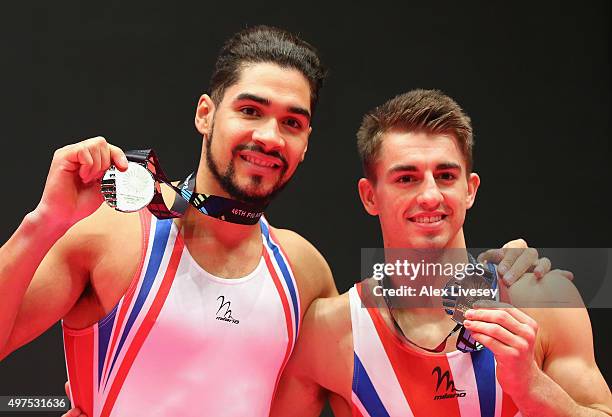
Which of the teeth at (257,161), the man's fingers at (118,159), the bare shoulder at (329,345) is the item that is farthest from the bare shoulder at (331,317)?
the man's fingers at (118,159)

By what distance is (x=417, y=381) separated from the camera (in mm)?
2311

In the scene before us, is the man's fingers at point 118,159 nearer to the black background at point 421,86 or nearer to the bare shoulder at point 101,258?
the bare shoulder at point 101,258

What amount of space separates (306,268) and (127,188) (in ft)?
2.67

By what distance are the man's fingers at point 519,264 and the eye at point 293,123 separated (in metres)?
0.80

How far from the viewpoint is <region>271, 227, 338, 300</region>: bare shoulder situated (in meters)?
2.48

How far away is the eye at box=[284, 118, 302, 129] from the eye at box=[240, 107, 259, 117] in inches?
4.1

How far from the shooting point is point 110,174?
1917 mm

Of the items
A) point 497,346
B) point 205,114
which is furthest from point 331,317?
point 205,114

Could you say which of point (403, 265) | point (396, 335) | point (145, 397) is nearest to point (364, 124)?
point (403, 265)

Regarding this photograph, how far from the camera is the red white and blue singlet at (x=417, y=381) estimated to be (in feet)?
7.43

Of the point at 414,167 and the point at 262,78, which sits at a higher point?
the point at 262,78

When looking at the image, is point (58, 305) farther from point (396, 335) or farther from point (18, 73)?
point (18, 73)

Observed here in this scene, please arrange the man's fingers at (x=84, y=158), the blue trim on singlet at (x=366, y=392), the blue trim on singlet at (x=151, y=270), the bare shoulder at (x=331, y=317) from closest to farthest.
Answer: the man's fingers at (x=84, y=158) → the blue trim on singlet at (x=151, y=270) → the blue trim on singlet at (x=366, y=392) → the bare shoulder at (x=331, y=317)

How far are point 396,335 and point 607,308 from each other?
81 cm
